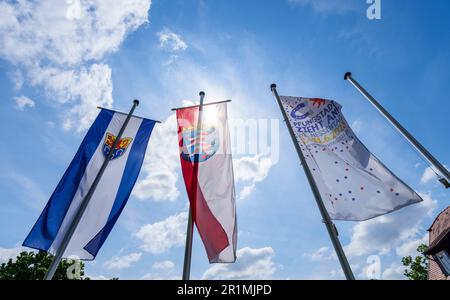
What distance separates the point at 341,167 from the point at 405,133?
8.34ft

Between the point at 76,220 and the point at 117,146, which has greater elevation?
the point at 117,146

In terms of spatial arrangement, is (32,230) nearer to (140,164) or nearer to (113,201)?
(113,201)

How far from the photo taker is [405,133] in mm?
8086

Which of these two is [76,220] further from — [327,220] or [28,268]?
[28,268]

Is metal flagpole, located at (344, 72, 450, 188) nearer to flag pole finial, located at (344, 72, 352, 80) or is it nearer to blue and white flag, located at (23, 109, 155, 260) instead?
flag pole finial, located at (344, 72, 352, 80)

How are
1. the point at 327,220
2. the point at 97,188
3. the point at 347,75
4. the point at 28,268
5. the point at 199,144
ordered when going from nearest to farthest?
the point at 327,220
the point at 199,144
the point at 97,188
the point at 347,75
the point at 28,268

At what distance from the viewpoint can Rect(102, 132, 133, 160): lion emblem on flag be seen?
946 cm

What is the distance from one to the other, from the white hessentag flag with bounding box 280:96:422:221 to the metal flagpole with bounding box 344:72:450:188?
0.99 m

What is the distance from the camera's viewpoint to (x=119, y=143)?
979 centimetres

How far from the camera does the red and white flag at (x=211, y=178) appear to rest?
22.0 ft

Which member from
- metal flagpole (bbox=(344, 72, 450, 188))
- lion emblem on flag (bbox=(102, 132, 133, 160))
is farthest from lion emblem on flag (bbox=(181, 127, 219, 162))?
metal flagpole (bbox=(344, 72, 450, 188))

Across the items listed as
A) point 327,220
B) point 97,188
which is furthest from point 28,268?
point 327,220

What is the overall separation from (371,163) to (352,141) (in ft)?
3.24

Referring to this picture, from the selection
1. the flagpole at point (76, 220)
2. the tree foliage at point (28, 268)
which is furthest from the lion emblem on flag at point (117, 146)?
the tree foliage at point (28, 268)
